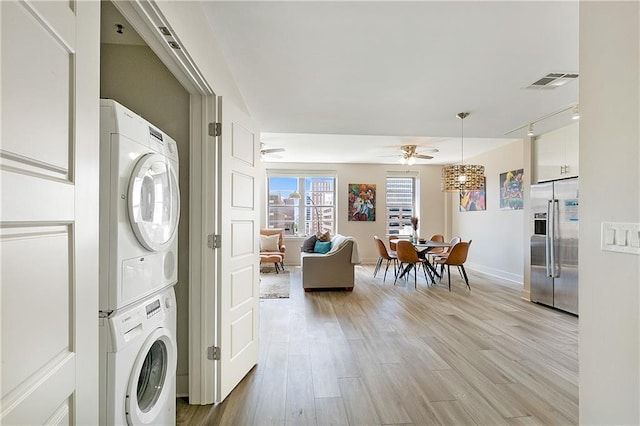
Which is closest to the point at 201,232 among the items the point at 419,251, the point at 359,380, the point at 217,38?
the point at 217,38

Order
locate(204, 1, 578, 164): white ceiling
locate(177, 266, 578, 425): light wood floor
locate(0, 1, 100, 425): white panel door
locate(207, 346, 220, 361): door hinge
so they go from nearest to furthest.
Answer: locate(0, 1, 100, 425): white panel door
locate(204, 1, 578, 164): white ceiling
locate(177, 266, 578, 425): light wood floor
locate(207, 346, 220, 361): door hinge

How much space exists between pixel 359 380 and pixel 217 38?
267cm

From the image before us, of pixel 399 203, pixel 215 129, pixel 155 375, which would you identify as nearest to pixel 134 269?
pixel 155 375

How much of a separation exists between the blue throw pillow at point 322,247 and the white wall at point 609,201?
479 centimetres

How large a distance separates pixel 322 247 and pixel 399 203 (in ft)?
11.0

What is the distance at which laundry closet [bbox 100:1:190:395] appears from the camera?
2088 mm

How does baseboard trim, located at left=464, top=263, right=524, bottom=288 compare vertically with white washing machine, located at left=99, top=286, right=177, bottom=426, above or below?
below

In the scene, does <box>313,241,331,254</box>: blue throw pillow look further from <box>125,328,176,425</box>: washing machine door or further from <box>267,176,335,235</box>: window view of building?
<box>125,328,176,425</box>: washing machine door

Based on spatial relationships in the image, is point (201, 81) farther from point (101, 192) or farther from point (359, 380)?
point (359, 380)

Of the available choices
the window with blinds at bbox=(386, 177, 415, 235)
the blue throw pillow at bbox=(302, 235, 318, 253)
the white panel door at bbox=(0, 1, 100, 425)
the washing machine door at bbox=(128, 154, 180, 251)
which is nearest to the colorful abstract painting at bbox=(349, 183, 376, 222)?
the window with blinds at bbox=(386, 177, 415, 235)

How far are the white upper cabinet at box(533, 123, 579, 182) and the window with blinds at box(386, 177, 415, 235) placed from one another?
152 inches

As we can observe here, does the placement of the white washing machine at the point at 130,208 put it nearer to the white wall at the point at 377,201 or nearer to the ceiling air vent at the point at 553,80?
the ceiling air vent at the point at 553,80

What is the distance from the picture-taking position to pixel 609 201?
1.15 metres

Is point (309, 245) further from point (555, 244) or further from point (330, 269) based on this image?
point (555, 244)
